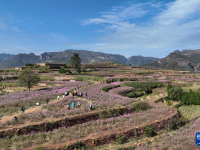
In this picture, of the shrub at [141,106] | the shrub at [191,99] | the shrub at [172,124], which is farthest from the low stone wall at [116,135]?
the shrub at [191,99]

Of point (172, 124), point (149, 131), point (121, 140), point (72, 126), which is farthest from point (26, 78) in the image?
point (172, 124)

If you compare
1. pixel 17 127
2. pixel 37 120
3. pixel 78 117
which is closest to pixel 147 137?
pixel 78 117

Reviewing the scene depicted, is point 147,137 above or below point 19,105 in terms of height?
below

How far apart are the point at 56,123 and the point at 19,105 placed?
25.2 ft

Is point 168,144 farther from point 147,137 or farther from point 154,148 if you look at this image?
point 147,137

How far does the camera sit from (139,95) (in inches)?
1079

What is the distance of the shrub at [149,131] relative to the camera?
1161 centimetres

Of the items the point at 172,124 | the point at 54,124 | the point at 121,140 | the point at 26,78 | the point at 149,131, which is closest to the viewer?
the point at 121,140

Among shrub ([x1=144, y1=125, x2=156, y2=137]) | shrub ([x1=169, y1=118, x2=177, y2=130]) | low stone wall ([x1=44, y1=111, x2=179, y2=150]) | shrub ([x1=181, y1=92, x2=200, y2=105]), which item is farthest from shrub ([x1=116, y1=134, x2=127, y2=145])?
shrub ([x1=181, y1=92, x2=200, y2=105])

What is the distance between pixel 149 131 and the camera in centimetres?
1164

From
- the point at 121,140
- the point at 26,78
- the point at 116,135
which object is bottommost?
the point at 121,140

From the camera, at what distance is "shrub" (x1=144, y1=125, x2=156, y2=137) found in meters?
11.6

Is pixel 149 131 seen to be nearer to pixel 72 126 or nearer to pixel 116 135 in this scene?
pixel 116 135

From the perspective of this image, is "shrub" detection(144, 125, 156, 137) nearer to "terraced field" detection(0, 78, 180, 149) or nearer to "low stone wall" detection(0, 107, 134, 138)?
"terraced field" detection(0, 78, 180, 149)
